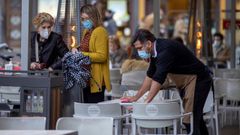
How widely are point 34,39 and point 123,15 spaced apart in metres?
20.7

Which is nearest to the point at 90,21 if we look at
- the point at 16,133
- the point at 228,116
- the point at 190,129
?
the point at 190,129

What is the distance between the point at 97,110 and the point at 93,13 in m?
1.47

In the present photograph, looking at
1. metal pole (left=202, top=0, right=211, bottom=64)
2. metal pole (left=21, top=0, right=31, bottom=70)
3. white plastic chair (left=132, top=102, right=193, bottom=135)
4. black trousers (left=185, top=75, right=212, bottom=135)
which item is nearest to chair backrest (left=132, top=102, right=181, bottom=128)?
white plastic chair (left=132, top=102, right=193, bottom=135)

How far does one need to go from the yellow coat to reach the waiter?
64cm

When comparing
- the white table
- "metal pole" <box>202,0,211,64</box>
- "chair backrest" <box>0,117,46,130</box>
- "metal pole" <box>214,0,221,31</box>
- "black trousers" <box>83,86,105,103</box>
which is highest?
"metal pole" <box>214,0,221,31</box>

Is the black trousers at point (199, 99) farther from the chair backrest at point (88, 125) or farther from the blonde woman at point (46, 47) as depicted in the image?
the chair backrest at point (88, 125)

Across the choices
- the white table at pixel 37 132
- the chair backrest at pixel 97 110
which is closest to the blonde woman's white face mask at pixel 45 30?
the chair backrest at pixel 97 110

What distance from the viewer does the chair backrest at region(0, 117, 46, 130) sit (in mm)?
5359

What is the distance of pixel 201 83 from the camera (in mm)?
7406

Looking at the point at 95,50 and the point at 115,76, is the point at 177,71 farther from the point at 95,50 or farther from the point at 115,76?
the point at 115,76

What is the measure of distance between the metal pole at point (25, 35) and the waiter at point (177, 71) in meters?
1.35

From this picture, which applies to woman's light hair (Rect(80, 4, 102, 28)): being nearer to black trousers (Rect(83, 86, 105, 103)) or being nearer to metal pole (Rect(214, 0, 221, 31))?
black trousers (Rect(83, 86, 105, 103))

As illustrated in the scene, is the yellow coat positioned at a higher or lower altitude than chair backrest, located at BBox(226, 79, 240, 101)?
higher

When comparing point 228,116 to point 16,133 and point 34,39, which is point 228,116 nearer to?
point 34,39
